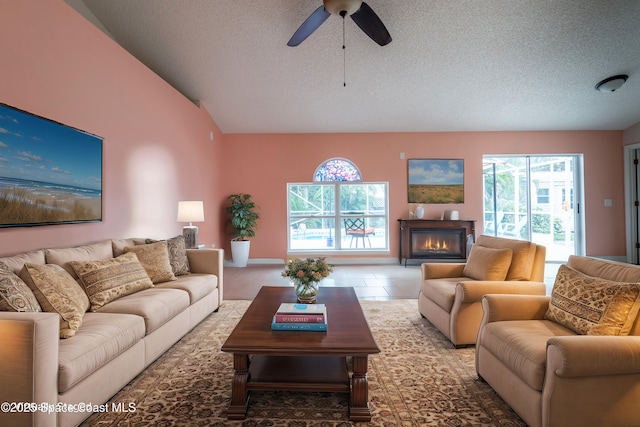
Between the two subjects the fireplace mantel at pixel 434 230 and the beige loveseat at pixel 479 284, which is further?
the fireplace mantel at pixel 434 230

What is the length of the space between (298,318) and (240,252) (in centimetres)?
485

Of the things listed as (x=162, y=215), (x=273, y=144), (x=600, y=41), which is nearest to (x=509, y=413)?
(x=162, y=215)

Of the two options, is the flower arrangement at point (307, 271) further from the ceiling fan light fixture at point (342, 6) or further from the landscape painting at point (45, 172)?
the ceiling fan light fixture at point (342, 6)

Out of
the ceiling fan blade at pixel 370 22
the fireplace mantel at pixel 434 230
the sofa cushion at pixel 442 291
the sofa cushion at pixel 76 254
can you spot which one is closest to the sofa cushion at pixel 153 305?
the sofa cushion at pixel 76 254

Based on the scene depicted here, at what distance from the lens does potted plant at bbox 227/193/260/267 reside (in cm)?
670

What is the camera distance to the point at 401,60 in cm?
483

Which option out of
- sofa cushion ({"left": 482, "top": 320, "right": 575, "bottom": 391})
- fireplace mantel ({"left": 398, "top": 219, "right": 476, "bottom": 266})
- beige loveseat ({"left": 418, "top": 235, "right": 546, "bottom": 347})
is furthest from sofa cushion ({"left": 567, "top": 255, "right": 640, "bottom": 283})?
fireplace mantel ({"left": 398, "top": 219, "right": 476, "bottom": 266})

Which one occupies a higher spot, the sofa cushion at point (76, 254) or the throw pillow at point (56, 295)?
the sofa cushion at point (76, 254)

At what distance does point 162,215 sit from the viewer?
453 cm

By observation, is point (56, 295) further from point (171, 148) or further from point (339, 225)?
point (339, 225)

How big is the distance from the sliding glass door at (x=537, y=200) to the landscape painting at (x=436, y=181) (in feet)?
Answer: 2.39

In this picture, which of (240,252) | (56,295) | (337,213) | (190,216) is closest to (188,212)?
(190,216)

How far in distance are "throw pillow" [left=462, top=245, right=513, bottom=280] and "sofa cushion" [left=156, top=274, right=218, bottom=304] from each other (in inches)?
107

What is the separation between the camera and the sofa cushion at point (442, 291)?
9.54 ft
